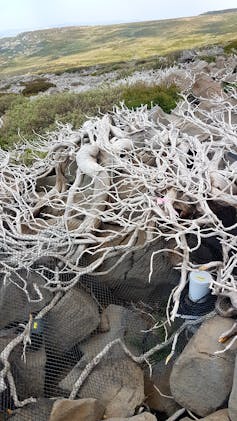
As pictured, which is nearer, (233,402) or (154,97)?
(233,402)

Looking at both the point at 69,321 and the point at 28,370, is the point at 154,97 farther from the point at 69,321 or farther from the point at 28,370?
the point at 28,370

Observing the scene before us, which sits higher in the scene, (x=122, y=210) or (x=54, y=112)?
(x=54, y=112)

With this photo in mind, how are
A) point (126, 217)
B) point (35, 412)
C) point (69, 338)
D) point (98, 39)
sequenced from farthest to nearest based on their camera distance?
point (98, 39) → point (126, 217) → point (69, 338) → point (35, 412)

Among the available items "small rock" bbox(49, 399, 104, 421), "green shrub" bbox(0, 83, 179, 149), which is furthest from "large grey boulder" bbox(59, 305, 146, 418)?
"green shrub" bbox(0, 83, 179, 149)

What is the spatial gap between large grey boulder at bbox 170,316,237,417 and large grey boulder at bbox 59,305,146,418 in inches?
15.5

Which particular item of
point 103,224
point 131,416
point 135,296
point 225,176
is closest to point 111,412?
point 131,416

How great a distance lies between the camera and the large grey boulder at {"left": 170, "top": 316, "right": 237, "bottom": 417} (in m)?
3.20

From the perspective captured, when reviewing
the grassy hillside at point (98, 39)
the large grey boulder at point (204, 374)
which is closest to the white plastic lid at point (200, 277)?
the large grey boulder at point (204, 374)

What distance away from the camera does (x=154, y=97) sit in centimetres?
1027

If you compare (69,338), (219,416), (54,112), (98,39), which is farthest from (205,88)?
(98,39)

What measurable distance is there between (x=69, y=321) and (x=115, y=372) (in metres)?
0.57

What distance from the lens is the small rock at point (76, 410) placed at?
10.8ft

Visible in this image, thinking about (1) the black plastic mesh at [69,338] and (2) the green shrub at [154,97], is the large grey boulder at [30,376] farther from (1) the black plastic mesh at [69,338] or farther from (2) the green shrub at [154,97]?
(2) the green shrub at [154,97]

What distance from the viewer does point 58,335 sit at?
3896mm
